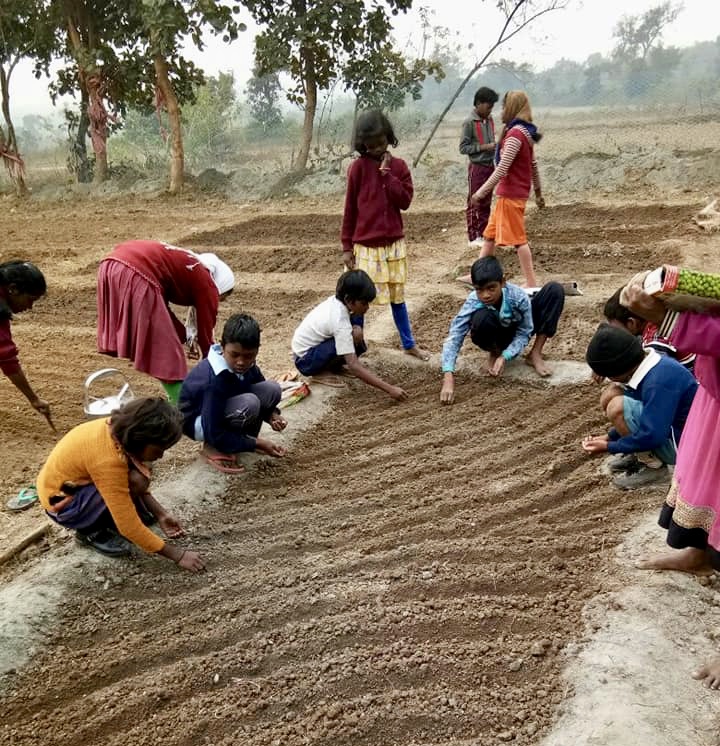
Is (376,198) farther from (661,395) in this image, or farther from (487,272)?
(661,395)

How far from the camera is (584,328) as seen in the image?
16.3ft

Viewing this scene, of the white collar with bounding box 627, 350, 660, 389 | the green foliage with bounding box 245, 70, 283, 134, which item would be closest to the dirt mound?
the white collar with bounding box 627, 350, 660, 389

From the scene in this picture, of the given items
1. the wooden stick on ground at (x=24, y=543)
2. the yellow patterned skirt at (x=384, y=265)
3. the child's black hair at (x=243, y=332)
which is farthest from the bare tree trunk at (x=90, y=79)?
the wooden stick on ground at (x=24, y=543)

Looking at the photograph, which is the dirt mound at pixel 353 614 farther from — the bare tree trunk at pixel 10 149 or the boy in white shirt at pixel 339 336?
the bare tree trunk at pixel 10 149

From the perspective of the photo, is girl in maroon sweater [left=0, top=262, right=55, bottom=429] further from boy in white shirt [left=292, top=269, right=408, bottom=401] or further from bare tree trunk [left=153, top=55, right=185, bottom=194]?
bare tree trunk [left=153, top=55, right=185, bottom=194]

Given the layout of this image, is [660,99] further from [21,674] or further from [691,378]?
[21,674]

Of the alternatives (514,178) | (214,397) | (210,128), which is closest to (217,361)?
(214,397)

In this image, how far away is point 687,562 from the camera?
252 cm

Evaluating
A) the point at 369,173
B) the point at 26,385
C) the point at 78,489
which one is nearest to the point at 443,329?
the point at 369,173

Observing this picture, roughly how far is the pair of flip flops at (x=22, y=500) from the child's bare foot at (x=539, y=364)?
290 cm

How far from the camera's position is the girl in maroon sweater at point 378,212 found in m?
4.14

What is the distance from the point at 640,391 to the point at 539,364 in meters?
1.52

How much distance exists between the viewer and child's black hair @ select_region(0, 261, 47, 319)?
336cm

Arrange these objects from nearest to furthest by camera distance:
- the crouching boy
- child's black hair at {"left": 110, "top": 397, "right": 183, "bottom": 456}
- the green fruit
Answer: the green fruit < child's black hair at {"left": 110, "top": 397, "right": 183, "bottom": 456} < the crouching boy
